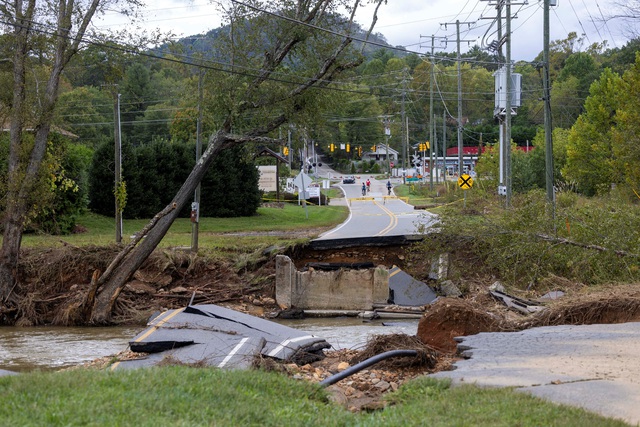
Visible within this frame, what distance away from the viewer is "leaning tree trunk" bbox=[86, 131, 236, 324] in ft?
76.5

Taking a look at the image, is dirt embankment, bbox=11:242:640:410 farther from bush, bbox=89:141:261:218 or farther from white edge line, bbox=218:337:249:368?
bush, bbox=89:141:261:218

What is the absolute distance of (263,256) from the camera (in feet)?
94.1

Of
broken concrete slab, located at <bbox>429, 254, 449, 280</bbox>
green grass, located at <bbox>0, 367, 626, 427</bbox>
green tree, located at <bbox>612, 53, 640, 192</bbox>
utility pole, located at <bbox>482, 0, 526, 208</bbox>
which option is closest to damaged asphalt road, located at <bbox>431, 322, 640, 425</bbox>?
green grass, located at <bbox>0, 367, 626, 427</bbox>

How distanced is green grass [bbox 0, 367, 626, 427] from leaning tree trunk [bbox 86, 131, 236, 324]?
1579 cm

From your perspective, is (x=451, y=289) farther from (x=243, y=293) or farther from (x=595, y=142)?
(x=595, y=142)

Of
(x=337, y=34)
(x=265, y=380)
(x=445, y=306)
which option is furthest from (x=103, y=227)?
(x=265, y=380)

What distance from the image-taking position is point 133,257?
23.7 metres

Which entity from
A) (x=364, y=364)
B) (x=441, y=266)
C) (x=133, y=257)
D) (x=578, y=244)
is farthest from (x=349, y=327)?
(x=364, y=364)

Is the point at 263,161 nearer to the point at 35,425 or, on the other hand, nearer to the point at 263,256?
the point at 263,256

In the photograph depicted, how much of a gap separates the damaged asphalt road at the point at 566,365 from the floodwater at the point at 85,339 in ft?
14.6

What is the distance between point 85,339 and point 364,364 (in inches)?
534

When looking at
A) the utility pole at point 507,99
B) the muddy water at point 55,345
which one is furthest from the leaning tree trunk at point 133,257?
the utility pole at point 507,99

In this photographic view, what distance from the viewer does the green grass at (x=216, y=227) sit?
104 ft

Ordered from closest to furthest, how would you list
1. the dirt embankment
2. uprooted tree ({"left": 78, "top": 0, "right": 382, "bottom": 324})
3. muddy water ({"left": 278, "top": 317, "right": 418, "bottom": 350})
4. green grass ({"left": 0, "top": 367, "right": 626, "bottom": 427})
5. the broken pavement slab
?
green grass ({"left": 0, "top": 367, "right": 626, "bottom": 427}) → the broken pavement slab → the dirt embankment → muddy water ({"left": 278, "top": 317, "right": 418, "bottom": 350}) → uprooted tree ({"left": 78, "top": 0, "right": 382, "bottom": 324})
